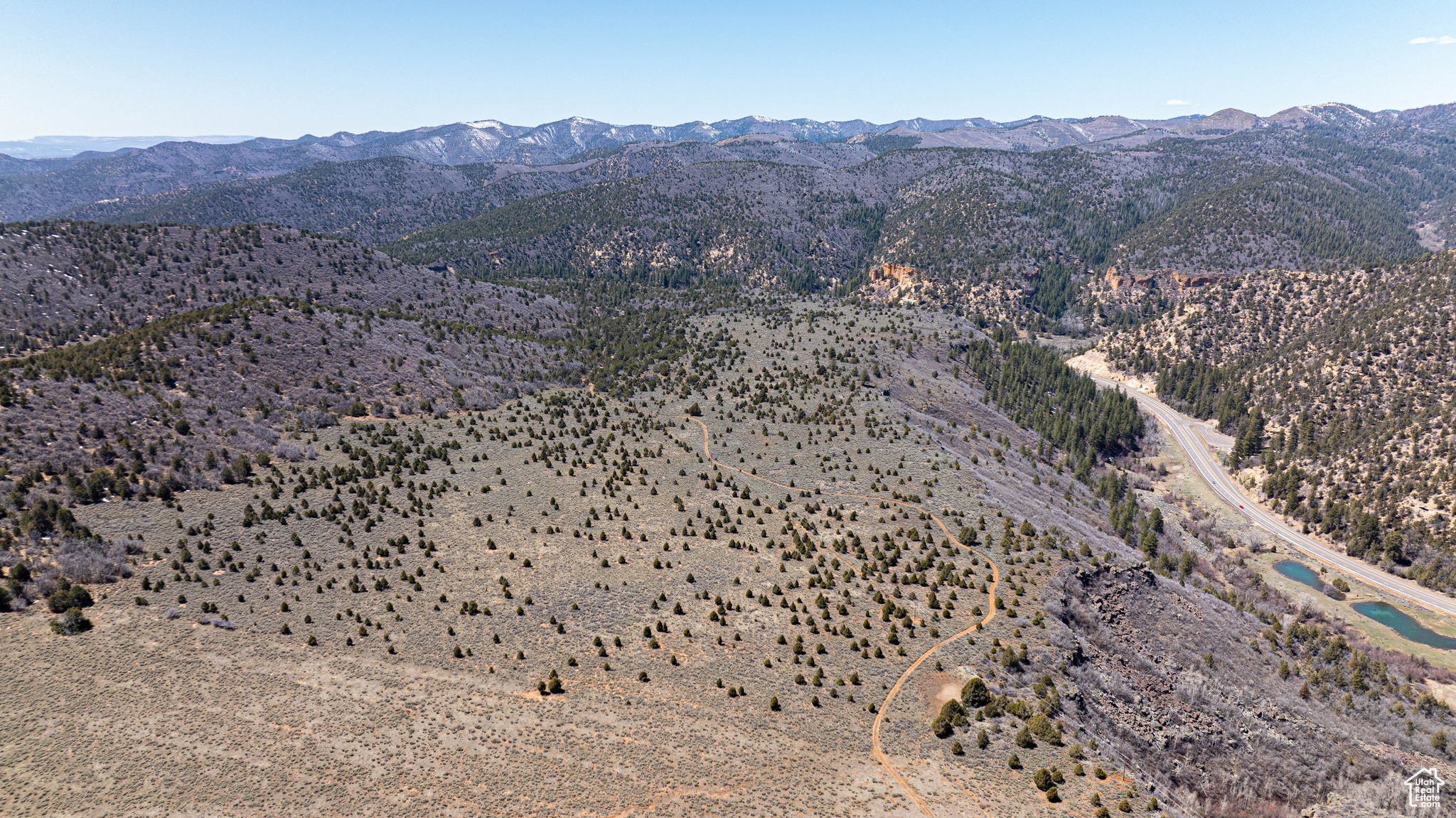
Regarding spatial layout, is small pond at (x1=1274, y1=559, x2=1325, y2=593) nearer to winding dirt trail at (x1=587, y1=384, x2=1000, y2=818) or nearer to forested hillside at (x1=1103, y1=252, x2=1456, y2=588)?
forested hillside at (x1=1103, y1=252, x2=1456, y2=588)

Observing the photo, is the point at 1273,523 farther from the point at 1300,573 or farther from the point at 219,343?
the point at 219,343

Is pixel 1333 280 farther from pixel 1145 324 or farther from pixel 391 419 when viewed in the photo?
pixel 391 419

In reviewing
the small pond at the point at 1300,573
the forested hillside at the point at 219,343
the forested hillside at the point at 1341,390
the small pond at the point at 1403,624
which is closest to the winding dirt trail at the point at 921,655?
the forested hillside at the point at 219,343

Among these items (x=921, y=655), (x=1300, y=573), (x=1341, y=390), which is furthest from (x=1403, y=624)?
(x=921, y=655)

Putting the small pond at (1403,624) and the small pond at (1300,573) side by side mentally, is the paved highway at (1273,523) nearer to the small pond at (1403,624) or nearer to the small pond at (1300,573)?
the small pond at (1300,573)

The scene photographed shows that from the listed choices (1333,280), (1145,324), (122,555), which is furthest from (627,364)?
(1333,280)

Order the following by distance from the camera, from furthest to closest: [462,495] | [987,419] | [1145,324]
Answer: [1145,324] < [987,419] < [462,495]

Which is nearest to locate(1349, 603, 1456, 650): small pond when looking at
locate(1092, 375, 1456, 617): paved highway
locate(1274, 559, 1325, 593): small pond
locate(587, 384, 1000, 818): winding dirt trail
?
locate(1092, 375, 1456, 617): paved highway
